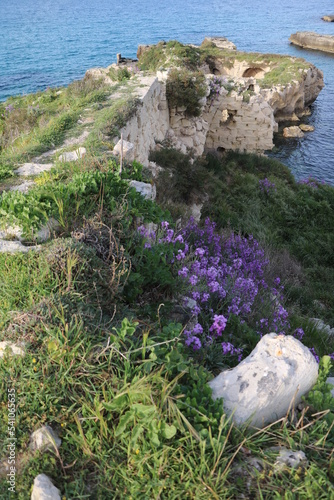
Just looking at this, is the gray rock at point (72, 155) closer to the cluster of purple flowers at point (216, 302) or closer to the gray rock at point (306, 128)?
the cluster of purple flowers at point (216, 302)

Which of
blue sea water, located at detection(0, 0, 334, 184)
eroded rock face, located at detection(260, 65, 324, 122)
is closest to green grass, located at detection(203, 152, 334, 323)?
blue sea water, located at detection(0, 0, 334, 184)

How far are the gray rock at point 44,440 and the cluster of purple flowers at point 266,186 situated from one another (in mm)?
14323

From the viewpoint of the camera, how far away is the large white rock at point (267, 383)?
8.55 feet

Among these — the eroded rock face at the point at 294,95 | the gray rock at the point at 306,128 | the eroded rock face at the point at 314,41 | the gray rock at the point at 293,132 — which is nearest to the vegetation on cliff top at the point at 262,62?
the eroded rock face at the point at 294,95

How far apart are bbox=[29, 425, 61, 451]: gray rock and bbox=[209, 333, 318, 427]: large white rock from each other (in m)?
1.09

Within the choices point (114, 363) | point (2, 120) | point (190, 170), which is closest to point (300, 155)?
point (190, 170)

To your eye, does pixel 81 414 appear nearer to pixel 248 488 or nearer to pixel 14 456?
pixel 14 456

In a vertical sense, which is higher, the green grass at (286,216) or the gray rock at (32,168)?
the gray rock at (32,168)

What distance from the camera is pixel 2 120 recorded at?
1576cm

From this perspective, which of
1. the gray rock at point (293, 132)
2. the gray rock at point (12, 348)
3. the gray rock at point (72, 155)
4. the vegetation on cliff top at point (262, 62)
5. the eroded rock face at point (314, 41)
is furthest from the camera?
the eroded rock face at point (314, 41)

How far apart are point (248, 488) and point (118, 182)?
13.0 ft

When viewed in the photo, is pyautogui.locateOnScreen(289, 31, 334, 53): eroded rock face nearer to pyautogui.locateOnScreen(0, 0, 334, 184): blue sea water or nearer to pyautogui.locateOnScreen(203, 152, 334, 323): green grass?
pyautogui.locateOnScreen(0, 0, 334, 184): blue sea water

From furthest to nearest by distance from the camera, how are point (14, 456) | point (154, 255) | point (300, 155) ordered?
1. point (300, 155)
2. point (154, 255)
3. point (14, 456)

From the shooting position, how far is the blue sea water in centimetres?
3052
